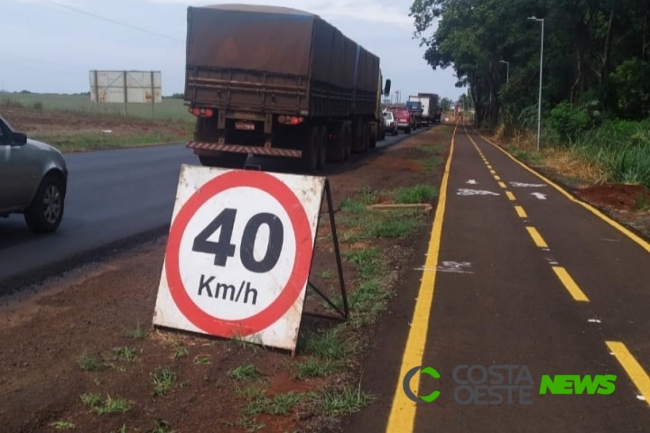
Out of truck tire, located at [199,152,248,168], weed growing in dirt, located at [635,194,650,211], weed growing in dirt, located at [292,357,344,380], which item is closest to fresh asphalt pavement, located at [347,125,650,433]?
weed growing in dirt, located at [292,357,344,380]

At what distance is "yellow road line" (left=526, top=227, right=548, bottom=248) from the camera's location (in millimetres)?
10875

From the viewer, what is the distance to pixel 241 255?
5.77m

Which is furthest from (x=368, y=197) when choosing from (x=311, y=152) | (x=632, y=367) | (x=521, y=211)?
(x=632, y=367)

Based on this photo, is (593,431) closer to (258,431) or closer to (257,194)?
(258,431)

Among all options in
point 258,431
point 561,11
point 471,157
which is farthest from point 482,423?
point 561,11

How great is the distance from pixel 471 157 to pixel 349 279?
25.1 m

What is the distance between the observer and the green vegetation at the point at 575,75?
80.8 ft

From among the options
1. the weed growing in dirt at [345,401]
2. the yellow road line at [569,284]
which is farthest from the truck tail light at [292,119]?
the weed growing in dirt at [345,401]

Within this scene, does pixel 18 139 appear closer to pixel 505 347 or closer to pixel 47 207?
pixel 47 207

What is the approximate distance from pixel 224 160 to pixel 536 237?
36.2ft

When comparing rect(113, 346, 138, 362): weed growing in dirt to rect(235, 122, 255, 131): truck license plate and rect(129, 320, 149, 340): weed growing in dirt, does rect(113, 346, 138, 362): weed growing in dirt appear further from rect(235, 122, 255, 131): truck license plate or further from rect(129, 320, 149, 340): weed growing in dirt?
rect(235, 122, 255, 131): truck license plate

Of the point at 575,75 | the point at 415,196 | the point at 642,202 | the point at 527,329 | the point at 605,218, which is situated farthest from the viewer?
the point at 575,75

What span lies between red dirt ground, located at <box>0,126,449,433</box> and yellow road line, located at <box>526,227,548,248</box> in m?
3.84

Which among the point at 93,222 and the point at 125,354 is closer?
the point at 125,354
